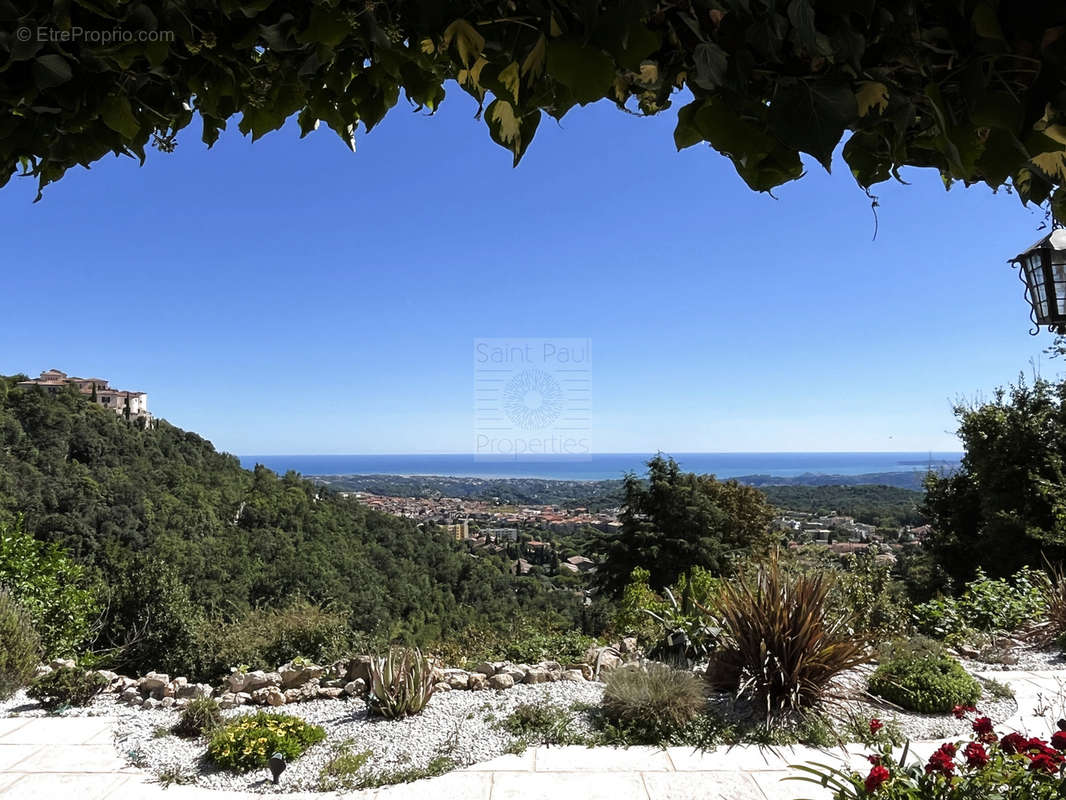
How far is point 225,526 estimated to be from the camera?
1553 centimetres

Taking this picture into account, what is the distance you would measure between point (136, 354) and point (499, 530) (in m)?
13.5

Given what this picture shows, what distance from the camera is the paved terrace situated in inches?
103

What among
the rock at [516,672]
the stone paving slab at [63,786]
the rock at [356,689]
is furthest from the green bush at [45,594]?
the rock at [516,672]

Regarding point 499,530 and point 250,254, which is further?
point 499,530

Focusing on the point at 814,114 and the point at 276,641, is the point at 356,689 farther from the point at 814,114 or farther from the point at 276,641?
the point at 814,114

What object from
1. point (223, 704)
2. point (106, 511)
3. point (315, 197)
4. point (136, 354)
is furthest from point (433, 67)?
point (136, 354)

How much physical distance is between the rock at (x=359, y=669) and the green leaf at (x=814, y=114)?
431cm

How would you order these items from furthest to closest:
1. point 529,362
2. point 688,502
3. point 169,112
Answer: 1. point 688,502
2. point 529,362
3. point 169,112

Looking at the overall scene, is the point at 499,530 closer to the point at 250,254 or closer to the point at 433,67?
the point at 250,254

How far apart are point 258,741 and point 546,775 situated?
156 cm

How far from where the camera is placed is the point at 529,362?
9.99 metres

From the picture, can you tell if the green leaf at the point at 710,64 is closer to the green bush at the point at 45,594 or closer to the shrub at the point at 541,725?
the shrub at the point at 541,725

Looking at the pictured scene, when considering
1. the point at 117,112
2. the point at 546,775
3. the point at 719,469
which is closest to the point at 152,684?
the point at 546,775

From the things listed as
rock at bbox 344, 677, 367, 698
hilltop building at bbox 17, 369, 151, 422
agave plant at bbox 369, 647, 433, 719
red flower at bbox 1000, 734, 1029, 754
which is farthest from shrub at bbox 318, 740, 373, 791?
hilltop building at bbox 17, 369, 151, 422
